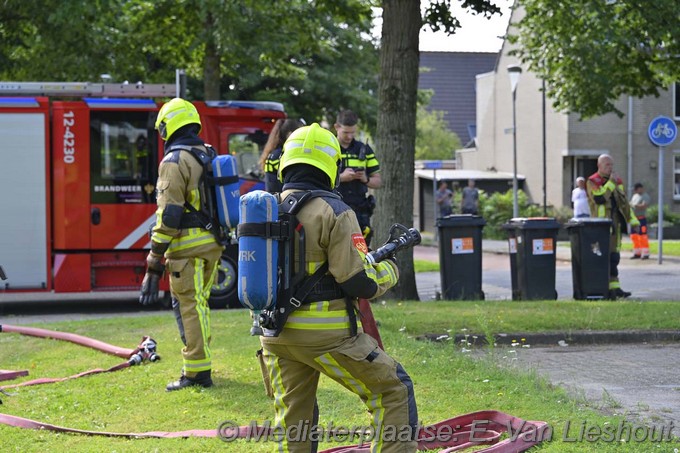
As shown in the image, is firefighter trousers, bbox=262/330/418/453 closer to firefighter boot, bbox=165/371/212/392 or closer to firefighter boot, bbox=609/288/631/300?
firefighter boot, bbox=165/371/212/392

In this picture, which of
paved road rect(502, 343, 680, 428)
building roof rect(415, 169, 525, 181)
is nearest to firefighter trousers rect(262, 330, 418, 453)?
paved road rect(502, 343, 680, 428)

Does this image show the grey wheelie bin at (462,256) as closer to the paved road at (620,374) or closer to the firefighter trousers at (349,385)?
the paved road at (620,374)

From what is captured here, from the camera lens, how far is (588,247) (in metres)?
14.1

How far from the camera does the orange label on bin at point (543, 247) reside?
46.0 feet

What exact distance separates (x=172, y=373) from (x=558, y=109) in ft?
53.6

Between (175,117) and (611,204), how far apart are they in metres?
8.39

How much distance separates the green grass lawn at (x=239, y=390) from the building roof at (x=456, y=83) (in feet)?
152

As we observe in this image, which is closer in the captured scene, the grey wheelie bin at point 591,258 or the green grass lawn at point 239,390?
the green grass lawn at point 239,390

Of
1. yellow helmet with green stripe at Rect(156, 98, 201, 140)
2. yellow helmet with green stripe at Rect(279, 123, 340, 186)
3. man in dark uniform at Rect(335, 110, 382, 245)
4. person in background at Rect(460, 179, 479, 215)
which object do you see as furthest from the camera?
person in background at Rect(460, 179, 479, 215)

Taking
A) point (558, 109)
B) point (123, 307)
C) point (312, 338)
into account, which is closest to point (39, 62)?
point (123, 307)

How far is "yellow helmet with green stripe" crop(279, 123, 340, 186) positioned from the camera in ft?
16.2

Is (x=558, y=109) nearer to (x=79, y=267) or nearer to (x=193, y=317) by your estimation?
(x=79, y=267)

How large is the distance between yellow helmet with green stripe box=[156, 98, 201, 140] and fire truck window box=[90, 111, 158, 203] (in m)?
7.17

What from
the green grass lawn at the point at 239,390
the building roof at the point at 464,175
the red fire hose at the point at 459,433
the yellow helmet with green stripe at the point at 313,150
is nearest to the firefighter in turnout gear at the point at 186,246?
the green grass lawn at the point at 239,390
